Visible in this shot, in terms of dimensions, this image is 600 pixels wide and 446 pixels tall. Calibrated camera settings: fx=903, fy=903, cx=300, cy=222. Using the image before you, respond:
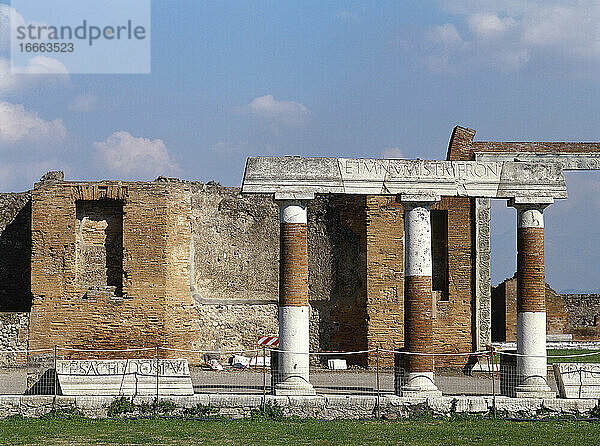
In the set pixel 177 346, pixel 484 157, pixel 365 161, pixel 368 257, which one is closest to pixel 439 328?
pixel 368 257

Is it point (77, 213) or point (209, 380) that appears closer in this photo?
point (209, 380)

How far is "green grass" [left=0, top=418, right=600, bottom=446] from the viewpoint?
35.4ft

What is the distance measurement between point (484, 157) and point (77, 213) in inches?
371

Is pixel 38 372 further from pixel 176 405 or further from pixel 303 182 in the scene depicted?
pixel 303 182

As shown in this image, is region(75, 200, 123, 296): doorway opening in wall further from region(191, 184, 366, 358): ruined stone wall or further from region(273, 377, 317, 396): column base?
region(273, 377, 317, 396): column base

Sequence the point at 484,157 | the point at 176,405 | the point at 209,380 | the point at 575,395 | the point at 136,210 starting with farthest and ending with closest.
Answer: the point at 484,157
the point at 136,210
the point at 209,380
the point at 575,395
the point at 176,405

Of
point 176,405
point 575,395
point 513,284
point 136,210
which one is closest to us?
point 176,405

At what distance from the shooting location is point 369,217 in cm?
1994

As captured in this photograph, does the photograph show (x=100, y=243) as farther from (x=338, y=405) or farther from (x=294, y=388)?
(x=338, y=405)

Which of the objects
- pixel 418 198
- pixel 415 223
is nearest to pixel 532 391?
pixel 415 223

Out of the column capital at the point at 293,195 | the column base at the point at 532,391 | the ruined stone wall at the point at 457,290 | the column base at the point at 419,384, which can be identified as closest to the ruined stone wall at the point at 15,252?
the ruined stone wall at the point at 457,290

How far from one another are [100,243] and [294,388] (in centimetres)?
774

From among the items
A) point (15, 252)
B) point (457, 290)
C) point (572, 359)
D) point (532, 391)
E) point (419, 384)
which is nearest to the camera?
point (419, 384)

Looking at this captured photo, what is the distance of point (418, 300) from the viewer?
1416cm
